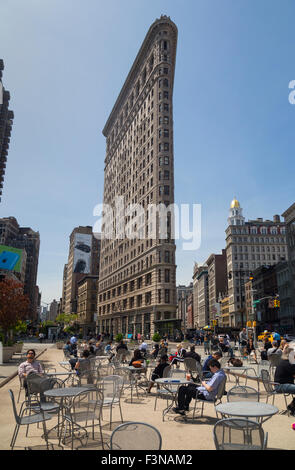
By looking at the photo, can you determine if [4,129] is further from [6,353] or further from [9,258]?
[6,353]

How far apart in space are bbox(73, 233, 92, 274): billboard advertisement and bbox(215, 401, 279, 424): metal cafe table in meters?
165

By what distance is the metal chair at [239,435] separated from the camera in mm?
4043

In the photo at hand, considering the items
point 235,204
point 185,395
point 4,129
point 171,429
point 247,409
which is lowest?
point 171,429

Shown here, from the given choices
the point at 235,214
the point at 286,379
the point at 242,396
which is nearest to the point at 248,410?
the point at 242,396

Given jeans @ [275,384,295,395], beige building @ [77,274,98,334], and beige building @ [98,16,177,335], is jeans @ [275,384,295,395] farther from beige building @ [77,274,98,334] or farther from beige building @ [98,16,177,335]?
beige building @ [77,274,98,334]

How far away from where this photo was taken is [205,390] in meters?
7.91

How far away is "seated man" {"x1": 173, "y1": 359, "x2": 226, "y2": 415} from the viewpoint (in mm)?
7777

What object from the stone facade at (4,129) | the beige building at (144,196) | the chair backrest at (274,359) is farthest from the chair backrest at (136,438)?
the stone facade at (4,129)

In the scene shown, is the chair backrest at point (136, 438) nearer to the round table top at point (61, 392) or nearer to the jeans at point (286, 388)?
the round table top at point (61, 392)

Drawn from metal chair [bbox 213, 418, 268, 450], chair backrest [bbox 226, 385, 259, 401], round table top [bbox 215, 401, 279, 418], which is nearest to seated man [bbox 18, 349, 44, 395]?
chair backrest [bbox 226, 385, 259, 401]

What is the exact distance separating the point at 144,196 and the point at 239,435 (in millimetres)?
63201

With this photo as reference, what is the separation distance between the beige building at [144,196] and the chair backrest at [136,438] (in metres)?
50.1

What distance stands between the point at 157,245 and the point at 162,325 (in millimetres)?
13761
